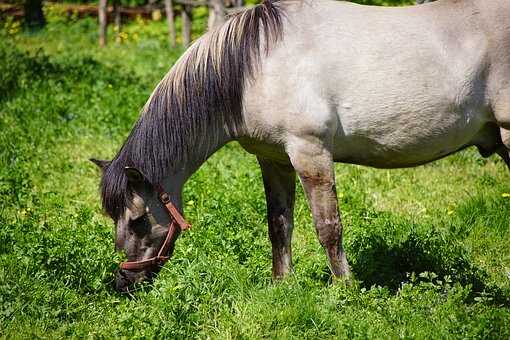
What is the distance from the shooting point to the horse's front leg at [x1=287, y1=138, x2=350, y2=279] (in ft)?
14.3

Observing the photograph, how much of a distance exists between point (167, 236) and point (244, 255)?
768 mm

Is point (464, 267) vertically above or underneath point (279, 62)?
underneath

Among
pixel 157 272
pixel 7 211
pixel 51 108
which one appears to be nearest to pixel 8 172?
pixel 7 211

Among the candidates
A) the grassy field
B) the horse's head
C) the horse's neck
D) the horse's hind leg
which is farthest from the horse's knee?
the horse's head

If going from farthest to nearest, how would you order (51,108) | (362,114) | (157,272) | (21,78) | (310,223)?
(21,78) → (51,108) → (310,223) → (157,272) → (362,114)

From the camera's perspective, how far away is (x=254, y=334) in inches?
162

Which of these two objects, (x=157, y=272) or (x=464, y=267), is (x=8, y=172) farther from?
(x=464, y=267)

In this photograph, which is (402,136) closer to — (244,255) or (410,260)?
(410,260)

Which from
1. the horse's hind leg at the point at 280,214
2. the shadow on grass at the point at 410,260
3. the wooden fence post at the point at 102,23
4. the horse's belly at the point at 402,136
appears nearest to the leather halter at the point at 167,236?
the horse's hind leg at the point at 280,214

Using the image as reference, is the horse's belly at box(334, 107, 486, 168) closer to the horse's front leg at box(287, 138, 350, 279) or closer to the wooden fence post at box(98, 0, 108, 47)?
the horse's front leg at box(287, 138, 350, 279)

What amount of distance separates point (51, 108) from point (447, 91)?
18.1ft

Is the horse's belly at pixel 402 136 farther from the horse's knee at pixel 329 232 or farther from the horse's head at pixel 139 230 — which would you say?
the horse's head at pixel 139 230

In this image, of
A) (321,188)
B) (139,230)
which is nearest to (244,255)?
(139,230)

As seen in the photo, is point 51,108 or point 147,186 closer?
point 147,186
